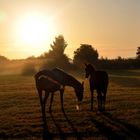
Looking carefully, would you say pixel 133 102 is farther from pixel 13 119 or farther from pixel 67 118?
pixel 13 119

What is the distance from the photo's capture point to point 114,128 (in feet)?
48.8

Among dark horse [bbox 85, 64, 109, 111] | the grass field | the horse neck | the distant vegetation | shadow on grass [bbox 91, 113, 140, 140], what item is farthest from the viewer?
the distant vegetation

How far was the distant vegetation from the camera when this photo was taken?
8231 centimetres

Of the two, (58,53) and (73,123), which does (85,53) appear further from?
(73,123)

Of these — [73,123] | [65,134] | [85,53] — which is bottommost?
[65,134]

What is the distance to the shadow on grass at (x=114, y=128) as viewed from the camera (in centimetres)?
1352

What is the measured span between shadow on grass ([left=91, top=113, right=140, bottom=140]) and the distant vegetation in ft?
185

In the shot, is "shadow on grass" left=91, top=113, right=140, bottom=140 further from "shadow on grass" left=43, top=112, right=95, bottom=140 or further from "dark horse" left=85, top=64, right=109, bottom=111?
"dark horse" left=85, top=64, right=109, bottom=111

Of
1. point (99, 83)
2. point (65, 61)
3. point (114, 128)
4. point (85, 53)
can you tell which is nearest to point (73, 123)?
point (114, 128)

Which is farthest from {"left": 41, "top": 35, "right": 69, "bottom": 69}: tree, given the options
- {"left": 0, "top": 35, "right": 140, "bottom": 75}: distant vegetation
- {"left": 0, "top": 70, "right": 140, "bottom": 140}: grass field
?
{"left": 0, "top": 70, "right": 140, "bottom": 140}: grass field

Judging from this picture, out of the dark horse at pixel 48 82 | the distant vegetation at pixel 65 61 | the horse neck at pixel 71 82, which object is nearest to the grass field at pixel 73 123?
the dark horse at pixel 48 82

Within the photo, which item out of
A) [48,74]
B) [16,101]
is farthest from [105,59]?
[48,74]

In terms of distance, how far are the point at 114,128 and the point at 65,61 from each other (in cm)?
7648

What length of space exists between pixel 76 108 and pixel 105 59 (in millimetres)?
67904
